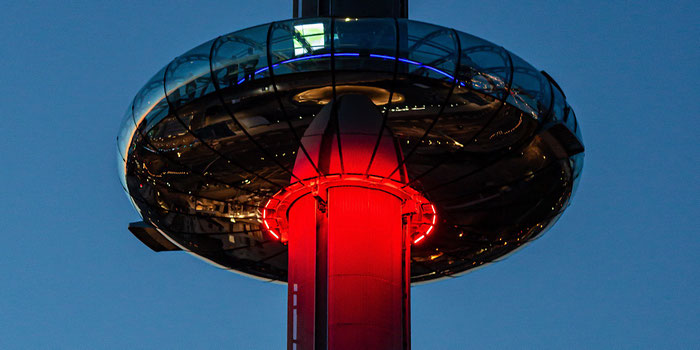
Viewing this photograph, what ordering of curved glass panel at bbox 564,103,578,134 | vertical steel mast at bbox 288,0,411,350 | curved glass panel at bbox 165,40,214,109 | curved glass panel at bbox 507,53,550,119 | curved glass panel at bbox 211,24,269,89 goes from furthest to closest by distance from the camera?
curved glass panel at bbox 564,103,578,134 → vertical steel mast at bbox 288,0,411,350 → curved glass panel at bbox 507,53,550,119 → curved glass panel at bbox 165,40,214,109 → curved glass panel at bbox 211,24,269,89

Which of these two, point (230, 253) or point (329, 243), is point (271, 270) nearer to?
point (230, 253)

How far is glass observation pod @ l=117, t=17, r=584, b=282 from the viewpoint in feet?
77.4

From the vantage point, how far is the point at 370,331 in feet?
80.1

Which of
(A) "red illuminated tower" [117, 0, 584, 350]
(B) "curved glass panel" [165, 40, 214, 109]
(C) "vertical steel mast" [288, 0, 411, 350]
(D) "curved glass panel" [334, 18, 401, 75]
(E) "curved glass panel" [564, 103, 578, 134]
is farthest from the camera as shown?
(E) "curved glass panel" [564, 103, 578, 134]

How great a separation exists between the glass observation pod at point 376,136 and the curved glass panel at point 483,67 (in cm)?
3

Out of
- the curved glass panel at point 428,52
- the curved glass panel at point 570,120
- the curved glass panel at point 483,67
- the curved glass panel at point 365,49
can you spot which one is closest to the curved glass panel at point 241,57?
the curved glass panel at point 365,49

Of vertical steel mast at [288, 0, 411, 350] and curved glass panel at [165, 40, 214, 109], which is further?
vertical steel mast at [288, 0, 411, 350]

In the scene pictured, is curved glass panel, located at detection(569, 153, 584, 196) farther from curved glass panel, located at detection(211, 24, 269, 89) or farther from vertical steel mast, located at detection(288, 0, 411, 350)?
curved glass panel, located at detection(211, 24, 269, 89)

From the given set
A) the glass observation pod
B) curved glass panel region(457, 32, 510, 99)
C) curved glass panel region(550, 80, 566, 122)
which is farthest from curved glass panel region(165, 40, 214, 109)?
curved glass panel region(550, 80, 566, 122)

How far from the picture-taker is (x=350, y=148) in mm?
25328

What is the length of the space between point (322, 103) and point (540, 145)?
4943 mm

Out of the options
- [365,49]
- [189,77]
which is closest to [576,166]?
[365,49]

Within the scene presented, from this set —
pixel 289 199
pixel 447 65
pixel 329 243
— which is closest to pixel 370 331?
pixel 329 243

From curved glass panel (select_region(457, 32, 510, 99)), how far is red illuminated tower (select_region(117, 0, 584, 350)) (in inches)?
1.3
